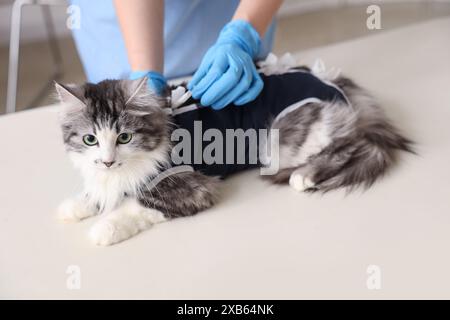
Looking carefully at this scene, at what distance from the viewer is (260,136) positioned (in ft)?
3.99

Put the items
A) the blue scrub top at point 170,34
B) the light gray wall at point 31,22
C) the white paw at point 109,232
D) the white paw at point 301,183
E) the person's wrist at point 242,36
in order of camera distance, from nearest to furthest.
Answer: the white paw at point 109,232, the white paw at point 301,183, the person's wrist at point 242,36, the blue scrub top at point 170,34, the light gray wall at point 31,22

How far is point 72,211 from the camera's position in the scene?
109cm

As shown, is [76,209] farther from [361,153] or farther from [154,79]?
[361,153]

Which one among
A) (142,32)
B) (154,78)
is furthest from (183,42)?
(154,78)

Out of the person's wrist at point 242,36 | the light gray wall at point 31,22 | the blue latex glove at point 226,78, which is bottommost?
the blue latex glove at point 226,78

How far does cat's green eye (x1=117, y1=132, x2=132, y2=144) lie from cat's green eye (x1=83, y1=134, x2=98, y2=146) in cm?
5

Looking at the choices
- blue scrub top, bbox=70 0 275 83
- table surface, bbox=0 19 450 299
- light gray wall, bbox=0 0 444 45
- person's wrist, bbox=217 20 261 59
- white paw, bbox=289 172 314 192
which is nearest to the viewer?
table surface, bbox=0 19 450 299

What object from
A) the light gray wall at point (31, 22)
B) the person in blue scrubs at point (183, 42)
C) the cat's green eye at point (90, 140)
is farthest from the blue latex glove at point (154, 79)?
the light gray wall at point (31, 22)

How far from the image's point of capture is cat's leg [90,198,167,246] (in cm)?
101

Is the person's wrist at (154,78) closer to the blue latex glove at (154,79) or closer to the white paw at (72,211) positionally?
the blue latex glove at (154,79)

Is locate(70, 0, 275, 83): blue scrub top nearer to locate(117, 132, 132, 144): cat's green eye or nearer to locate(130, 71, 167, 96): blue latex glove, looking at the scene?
locate(130, 71, 167, 96): blue latex glove

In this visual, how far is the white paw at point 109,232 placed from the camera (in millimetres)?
1004

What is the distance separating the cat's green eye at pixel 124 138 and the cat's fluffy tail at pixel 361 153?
436 millimetres

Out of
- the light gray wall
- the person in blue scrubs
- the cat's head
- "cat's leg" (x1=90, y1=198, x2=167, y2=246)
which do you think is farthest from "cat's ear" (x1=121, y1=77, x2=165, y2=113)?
the light gray wall
